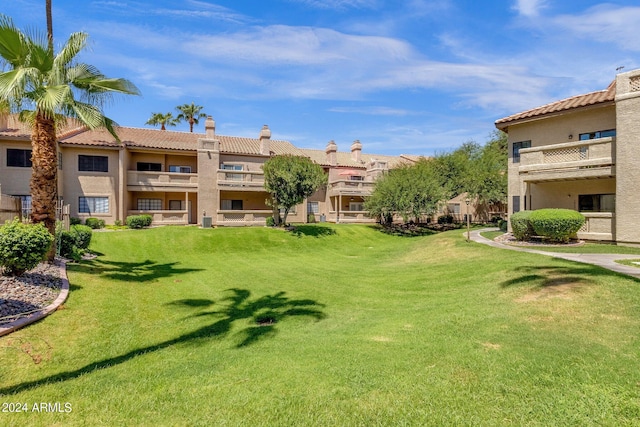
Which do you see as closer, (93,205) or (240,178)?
(93,205)

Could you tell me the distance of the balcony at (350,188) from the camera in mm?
37794

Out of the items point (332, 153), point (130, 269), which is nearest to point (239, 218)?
point (332, 153)

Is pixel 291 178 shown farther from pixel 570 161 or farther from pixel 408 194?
pixel 570 161

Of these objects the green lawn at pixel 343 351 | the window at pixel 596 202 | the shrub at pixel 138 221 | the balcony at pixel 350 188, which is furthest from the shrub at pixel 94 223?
the window at pixel 596 202

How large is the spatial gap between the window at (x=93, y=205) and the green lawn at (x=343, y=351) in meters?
19.6

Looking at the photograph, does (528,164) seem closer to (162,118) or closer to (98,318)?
(98,318)

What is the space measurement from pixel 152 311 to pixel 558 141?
22476 mm

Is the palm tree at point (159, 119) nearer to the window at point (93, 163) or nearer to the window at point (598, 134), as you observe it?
the window at point (93, 163)

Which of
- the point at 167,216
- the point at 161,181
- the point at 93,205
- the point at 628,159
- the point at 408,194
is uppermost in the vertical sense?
the point at 161,181

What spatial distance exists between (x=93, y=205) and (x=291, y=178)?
1707 centimetres

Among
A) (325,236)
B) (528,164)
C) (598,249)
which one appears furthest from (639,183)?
(325,236)

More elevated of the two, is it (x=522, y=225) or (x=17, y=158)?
(x=17, y=158)

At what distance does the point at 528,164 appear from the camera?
19.9 m

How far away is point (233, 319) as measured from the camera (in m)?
9.31
